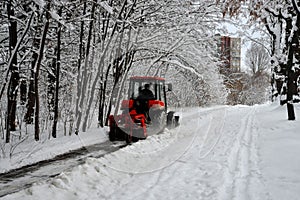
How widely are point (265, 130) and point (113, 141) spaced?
4639 millimetres

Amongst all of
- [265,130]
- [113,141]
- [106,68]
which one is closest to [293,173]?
[265,130]

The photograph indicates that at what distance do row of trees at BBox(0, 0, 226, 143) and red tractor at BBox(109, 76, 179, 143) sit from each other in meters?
1.84

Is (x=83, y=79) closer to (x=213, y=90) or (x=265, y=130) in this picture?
(x=265, y=130)

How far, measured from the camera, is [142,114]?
9.34 metres

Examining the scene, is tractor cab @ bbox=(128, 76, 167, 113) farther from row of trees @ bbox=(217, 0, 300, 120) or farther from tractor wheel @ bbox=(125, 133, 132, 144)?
row of trees @ bbox=(217, 0, 300, 120)

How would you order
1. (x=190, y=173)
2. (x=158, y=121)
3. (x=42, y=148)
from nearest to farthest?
(x=190, y=173) < (x=42, y=148) < (x=158, y=121)

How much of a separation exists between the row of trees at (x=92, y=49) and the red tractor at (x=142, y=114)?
6.04 feet

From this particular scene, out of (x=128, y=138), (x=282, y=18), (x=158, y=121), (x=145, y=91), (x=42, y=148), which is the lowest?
(x=42, y=148)

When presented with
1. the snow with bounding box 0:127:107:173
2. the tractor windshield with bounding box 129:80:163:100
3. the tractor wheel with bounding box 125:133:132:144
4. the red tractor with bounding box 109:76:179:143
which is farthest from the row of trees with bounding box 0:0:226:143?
the tractor wheel with bounding box 125:133:132:144

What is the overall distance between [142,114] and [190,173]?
4144mm

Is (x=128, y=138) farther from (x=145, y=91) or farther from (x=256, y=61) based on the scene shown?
(x=256, y=61)

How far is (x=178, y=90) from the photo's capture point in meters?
23.8

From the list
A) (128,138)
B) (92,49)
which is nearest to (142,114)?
(128,138)

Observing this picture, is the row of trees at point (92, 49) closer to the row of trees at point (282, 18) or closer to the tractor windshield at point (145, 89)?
the tractor windshield at point (145, 89)
